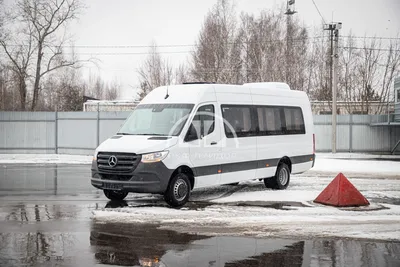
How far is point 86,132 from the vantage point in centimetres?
2888

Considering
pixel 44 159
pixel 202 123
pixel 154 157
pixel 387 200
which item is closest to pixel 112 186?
pixel 154 157

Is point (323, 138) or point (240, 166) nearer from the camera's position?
point (240, 166)

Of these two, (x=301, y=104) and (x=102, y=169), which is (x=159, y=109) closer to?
(x=102, y=169)

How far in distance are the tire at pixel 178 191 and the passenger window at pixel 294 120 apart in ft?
14.7

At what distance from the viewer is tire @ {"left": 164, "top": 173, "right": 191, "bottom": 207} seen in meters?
11.4

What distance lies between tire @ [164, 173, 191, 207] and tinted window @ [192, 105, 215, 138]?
3.48ft

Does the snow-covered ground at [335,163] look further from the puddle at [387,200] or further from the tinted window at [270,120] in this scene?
the puddle at [387,200]

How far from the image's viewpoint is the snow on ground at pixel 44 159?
25406 mm

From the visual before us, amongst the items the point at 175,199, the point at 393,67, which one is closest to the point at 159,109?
the point at 175,199

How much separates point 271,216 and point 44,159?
18.8 meters

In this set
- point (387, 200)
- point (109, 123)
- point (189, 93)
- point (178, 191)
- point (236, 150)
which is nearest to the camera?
point (178, 191)

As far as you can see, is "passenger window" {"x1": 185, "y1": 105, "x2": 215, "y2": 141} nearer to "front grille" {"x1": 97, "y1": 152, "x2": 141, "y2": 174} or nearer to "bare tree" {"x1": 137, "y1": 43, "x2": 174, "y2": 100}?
"front grille" {"x1": 97, "y1": 152, "x2": 141, "y2": 174}

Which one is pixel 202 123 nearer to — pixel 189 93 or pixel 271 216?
pixel 189 93

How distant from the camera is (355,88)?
156ft
